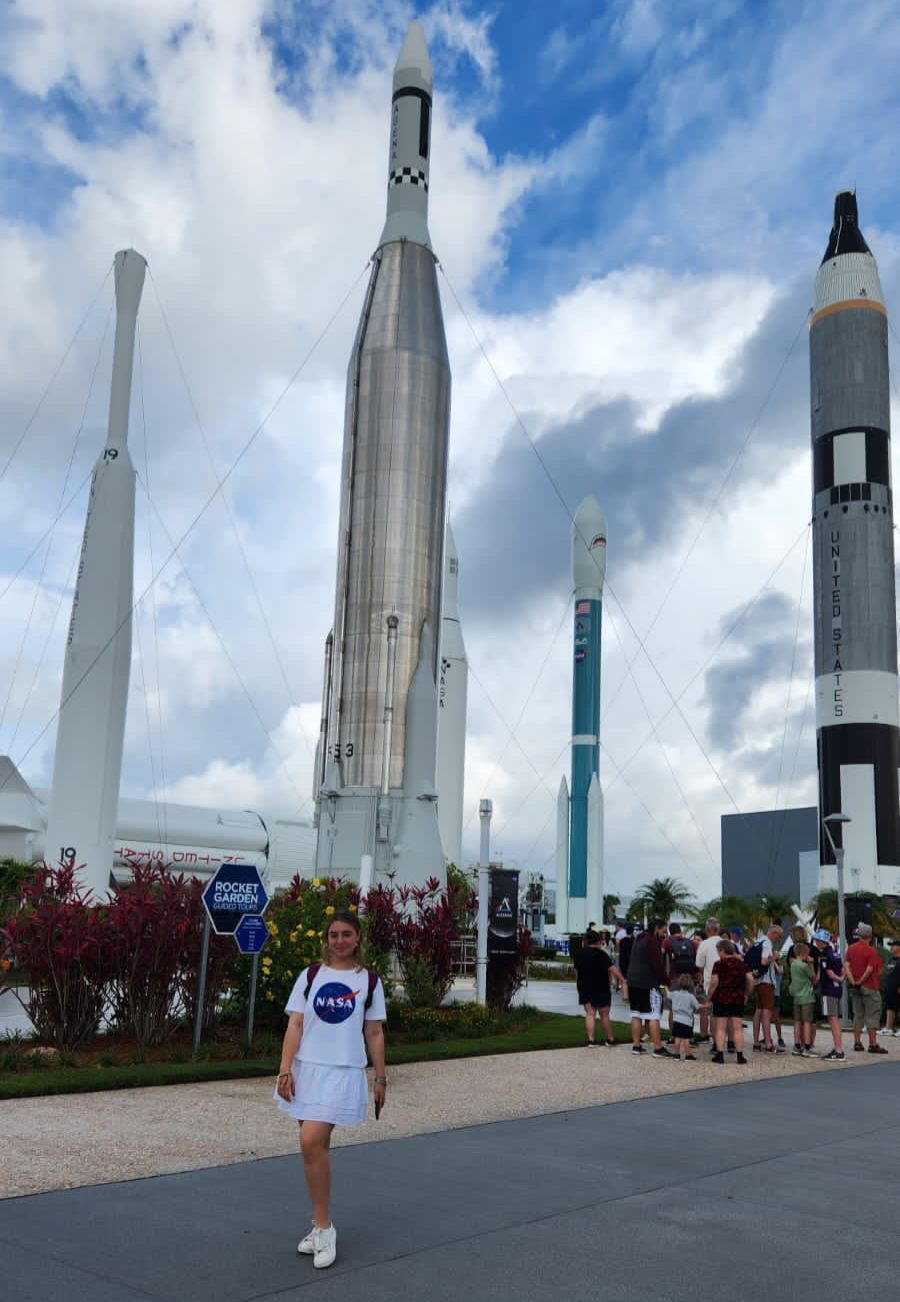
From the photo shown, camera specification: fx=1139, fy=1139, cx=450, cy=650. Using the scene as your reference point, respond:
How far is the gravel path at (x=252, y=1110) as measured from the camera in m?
7.14

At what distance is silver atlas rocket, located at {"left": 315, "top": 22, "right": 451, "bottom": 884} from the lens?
2664cm

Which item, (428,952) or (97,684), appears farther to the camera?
(97,684)

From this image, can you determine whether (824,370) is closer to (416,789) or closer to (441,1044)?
(416,789)

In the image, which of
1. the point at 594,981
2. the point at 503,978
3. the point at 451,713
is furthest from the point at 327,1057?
the point at 451,713

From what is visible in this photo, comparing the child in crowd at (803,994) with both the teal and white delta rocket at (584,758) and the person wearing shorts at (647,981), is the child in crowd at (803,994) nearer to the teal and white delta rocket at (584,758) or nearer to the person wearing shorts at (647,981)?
the person wearing shorts at (647,981)

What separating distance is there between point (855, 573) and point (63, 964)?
3627cm

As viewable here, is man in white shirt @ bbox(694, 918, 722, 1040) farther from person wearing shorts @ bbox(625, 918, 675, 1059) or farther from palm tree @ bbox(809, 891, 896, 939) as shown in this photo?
palm tree @ bbox(809, 891, 896, 939)

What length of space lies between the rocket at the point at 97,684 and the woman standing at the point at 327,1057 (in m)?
17.2

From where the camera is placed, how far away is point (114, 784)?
22250mm

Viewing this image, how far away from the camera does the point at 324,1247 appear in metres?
5.15

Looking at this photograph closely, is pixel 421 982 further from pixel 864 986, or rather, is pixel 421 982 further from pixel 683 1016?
pixel 864 986

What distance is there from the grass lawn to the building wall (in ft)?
227

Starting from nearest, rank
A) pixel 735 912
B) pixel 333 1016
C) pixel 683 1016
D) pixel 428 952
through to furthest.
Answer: pixel 333 1016
pixel 683 1016
pixel 428 952
pixel 735 912

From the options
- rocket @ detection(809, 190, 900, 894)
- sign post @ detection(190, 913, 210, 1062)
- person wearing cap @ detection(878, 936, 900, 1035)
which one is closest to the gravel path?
sign post @ detection(190, 913, 210, 1062)
